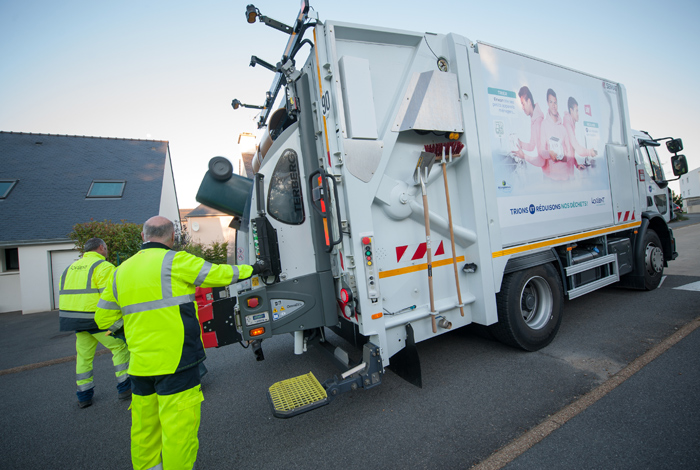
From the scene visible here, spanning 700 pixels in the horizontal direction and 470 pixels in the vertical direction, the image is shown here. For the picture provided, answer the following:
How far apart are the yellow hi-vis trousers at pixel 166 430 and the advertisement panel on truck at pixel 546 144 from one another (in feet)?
9.53

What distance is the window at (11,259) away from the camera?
1132 centimetres

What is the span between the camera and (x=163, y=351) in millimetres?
1938

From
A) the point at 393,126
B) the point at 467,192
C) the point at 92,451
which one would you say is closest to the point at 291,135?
the point at 393,126

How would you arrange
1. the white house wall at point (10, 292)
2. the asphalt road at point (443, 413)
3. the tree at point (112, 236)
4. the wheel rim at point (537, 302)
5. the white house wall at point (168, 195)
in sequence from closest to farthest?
the asphalt road at point (443, 413), the wheel rim at point (537, 302), the tree at point (112, 236), the white house wall at point (10, 292), the white house wall at point (168, 195)

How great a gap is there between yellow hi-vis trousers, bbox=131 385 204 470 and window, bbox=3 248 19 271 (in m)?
13.7

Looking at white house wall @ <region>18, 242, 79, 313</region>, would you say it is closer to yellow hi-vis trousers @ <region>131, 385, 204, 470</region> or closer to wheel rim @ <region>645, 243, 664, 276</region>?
yellow hi-vis trousers @ <region>131, 385, 204, 470</region>

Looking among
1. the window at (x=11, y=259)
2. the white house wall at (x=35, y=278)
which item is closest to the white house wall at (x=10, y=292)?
the window at (x=11, y=259)

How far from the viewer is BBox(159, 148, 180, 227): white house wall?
14.9 m

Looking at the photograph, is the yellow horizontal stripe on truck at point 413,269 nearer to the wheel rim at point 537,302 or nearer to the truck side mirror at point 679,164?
the wheel rim at point 537,302

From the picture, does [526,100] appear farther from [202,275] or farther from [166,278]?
[166,278]

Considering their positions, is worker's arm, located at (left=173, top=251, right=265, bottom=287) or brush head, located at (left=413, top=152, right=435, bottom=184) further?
brush head, located at (left=413, top=152, right=435, bottom=184)

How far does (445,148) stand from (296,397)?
2329mm

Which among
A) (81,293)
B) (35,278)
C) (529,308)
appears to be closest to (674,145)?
(529,308)

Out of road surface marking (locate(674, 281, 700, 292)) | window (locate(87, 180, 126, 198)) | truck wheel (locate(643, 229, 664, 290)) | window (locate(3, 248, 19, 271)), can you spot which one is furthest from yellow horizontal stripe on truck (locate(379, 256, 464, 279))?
window (locate(3, 248, 19, 271))
